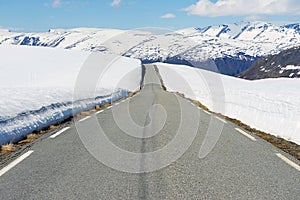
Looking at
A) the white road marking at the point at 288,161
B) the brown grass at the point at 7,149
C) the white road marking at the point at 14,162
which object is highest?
the white road marking at the point at 14,162

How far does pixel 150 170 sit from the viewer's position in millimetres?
6145

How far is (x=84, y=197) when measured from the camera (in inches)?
190

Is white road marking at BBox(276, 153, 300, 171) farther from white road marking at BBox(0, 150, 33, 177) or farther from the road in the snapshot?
white road marking at BBox(0, 150, 33, 177)

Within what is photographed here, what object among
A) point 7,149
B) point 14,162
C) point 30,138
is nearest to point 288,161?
point 14,162

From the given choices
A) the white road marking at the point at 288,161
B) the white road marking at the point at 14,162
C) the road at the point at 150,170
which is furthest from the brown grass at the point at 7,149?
the white road marking at the point at 288,161

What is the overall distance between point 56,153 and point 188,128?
4.55m

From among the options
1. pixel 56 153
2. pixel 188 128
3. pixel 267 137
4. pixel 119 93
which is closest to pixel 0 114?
pixel 56 153

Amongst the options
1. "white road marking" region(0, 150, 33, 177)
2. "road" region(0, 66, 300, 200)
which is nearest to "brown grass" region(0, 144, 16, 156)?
"road" region(0, 66, 300, 200)

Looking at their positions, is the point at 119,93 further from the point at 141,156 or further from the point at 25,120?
the point at 141,156

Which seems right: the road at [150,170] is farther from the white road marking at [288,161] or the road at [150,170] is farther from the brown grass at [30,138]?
the brown grass at [30,138]

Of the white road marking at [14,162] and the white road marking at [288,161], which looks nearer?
the white road marking at [14,162]

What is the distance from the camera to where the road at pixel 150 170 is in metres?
5.04

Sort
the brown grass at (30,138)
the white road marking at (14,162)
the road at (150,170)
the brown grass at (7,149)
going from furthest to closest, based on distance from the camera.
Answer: the brown grass at (30,138) → the brown grass at (7,149) → the white road marking at (14,162) → the road at (150,170)

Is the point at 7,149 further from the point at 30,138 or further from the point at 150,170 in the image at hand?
the point at 150,170
